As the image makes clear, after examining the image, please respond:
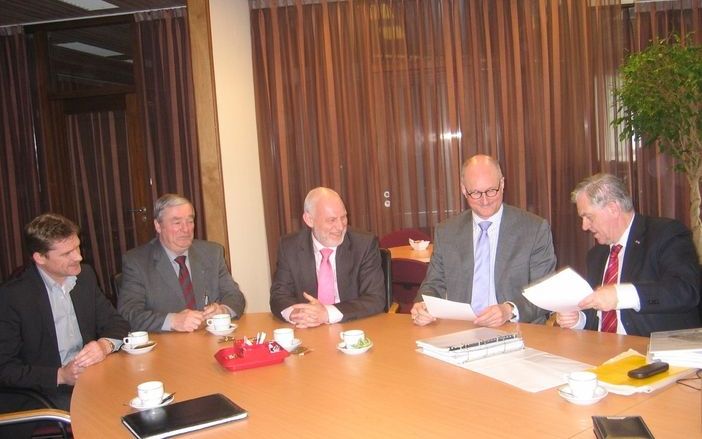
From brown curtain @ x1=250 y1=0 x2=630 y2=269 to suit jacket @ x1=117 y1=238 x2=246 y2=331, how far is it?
2809 mm

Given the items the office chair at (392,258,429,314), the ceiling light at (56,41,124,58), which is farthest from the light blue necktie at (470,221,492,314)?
the ceiling light at (56,41,124,58)

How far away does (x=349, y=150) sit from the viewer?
6.16 metres

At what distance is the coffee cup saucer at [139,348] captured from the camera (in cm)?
257

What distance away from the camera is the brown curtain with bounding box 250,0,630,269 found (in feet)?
19.4

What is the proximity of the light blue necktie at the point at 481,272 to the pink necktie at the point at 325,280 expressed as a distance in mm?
734

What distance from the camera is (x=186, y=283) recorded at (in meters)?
3.34

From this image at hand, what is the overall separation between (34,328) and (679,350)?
2515 mm

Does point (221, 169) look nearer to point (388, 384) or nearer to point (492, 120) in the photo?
point (492, 120)

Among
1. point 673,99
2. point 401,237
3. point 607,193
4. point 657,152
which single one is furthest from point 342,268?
point 657,152

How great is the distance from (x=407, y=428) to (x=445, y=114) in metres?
4.77

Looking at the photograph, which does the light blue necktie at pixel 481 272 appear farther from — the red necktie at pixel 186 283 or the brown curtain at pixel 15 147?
the brown curtain at pixel 15 147

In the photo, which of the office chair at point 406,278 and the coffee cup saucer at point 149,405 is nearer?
the coffee cup saucer at point 149,405

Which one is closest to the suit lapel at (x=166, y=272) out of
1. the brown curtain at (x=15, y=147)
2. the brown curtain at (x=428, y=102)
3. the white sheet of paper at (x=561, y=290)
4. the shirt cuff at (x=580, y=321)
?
the white sheet of paper at (x=561, y=290)

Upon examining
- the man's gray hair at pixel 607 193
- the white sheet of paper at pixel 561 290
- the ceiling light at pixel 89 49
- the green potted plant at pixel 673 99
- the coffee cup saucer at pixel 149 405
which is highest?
the ceiling light at pixel 89 49
